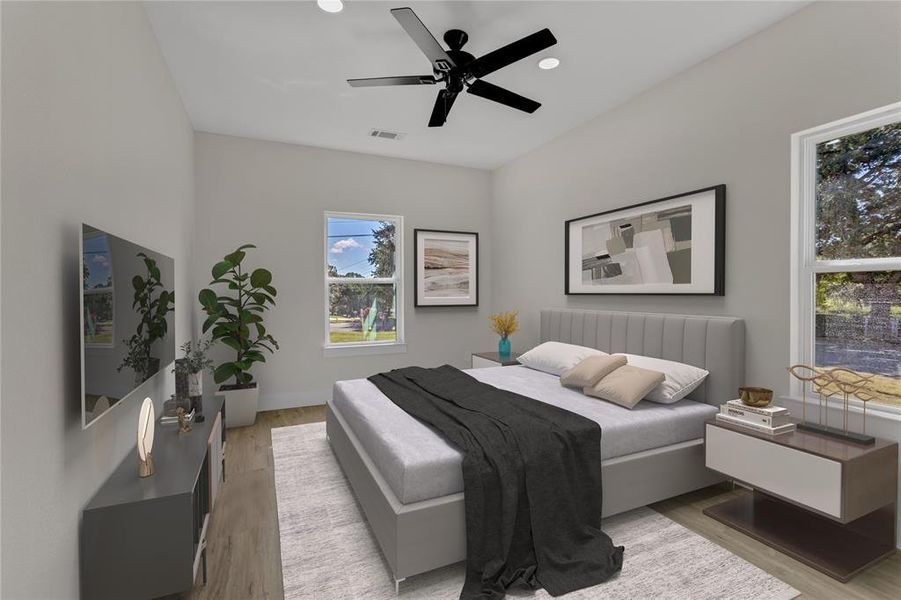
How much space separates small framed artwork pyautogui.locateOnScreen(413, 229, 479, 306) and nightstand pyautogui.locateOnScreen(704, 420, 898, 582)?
349 centimetres

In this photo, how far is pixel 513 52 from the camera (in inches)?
90.7

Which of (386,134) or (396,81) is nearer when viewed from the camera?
(396,81)

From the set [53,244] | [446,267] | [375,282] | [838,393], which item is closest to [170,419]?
[53,244]

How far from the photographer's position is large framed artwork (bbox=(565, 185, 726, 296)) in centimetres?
302

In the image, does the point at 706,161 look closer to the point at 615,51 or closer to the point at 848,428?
the point at 615,51

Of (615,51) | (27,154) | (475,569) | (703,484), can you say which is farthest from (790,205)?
(27,154)

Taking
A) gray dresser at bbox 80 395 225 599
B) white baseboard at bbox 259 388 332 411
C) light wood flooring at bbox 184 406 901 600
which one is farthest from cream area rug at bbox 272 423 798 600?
white baseboard at bbox 259 388 332 411

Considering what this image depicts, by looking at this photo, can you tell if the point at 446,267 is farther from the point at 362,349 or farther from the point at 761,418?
the point at 761,418

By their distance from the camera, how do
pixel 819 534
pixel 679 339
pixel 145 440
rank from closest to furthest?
pixel 145 440 → pixel 819 534 → pixel 679 339

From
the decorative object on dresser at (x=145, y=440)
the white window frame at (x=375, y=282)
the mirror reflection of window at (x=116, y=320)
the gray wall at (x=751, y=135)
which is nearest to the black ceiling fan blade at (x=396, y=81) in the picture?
the mirror reflection of window at (x=116, y=320)

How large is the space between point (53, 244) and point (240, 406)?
3005mm

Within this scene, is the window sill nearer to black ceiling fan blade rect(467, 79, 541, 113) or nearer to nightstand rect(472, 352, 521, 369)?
nightstand rect(472, 352, 521, 369)

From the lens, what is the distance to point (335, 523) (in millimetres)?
2410

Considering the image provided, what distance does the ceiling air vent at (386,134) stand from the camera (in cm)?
435
